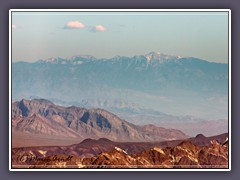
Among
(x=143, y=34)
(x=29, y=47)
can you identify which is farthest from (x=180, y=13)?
(x=29, y=47)

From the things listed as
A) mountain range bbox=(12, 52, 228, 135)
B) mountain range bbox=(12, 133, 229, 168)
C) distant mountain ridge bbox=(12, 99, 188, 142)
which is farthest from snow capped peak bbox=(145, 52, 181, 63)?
mountain range bbox=(12, 133, 229, 168)

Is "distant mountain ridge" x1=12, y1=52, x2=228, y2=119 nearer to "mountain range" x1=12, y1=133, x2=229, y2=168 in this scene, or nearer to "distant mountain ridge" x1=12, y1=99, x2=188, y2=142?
"distant mountain ridge" x1=12, y1=99, x2=188, y2=142

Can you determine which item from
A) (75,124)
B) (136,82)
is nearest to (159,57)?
(136,82)

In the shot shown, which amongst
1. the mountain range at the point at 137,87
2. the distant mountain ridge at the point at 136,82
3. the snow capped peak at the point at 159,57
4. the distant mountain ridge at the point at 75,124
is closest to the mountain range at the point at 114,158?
the distant mountain ridge at the point at 75,124

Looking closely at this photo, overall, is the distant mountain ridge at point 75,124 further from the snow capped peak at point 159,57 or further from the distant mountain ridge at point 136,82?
the snow capped peak at point 159,57

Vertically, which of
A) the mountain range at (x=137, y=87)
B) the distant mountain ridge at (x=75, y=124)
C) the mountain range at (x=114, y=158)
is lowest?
the mountain range at (x=114, y=158)

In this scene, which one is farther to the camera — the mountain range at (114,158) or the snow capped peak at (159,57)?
the snow capped peak at (159,57)

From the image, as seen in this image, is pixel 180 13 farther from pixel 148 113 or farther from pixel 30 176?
pixel 30 176
